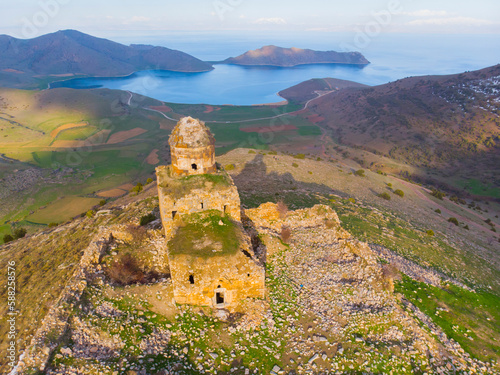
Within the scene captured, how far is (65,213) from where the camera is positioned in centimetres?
3559

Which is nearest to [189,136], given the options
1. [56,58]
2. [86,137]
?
[86,137]

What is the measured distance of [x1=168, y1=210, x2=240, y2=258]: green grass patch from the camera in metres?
12.5

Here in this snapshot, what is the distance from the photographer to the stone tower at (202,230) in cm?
1190

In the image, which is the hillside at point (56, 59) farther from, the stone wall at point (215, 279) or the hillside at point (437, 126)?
the stone wall at point (215, 279)

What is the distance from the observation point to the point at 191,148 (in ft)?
49.3

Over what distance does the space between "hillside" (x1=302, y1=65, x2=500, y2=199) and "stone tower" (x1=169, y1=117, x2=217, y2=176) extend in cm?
4930

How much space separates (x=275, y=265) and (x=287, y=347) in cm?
474

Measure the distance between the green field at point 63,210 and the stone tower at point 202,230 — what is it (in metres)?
25.1

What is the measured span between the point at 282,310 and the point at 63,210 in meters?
34.3

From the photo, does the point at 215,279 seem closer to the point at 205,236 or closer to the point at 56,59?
the point at 205,236

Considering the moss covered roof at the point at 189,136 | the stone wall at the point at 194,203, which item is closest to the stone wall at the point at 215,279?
the stone wall at the point at 194,203

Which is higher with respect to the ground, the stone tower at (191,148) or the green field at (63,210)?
the stone tower at (191,148)

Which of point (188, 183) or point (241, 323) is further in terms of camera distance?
point (188, 183)

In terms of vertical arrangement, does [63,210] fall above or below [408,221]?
below
